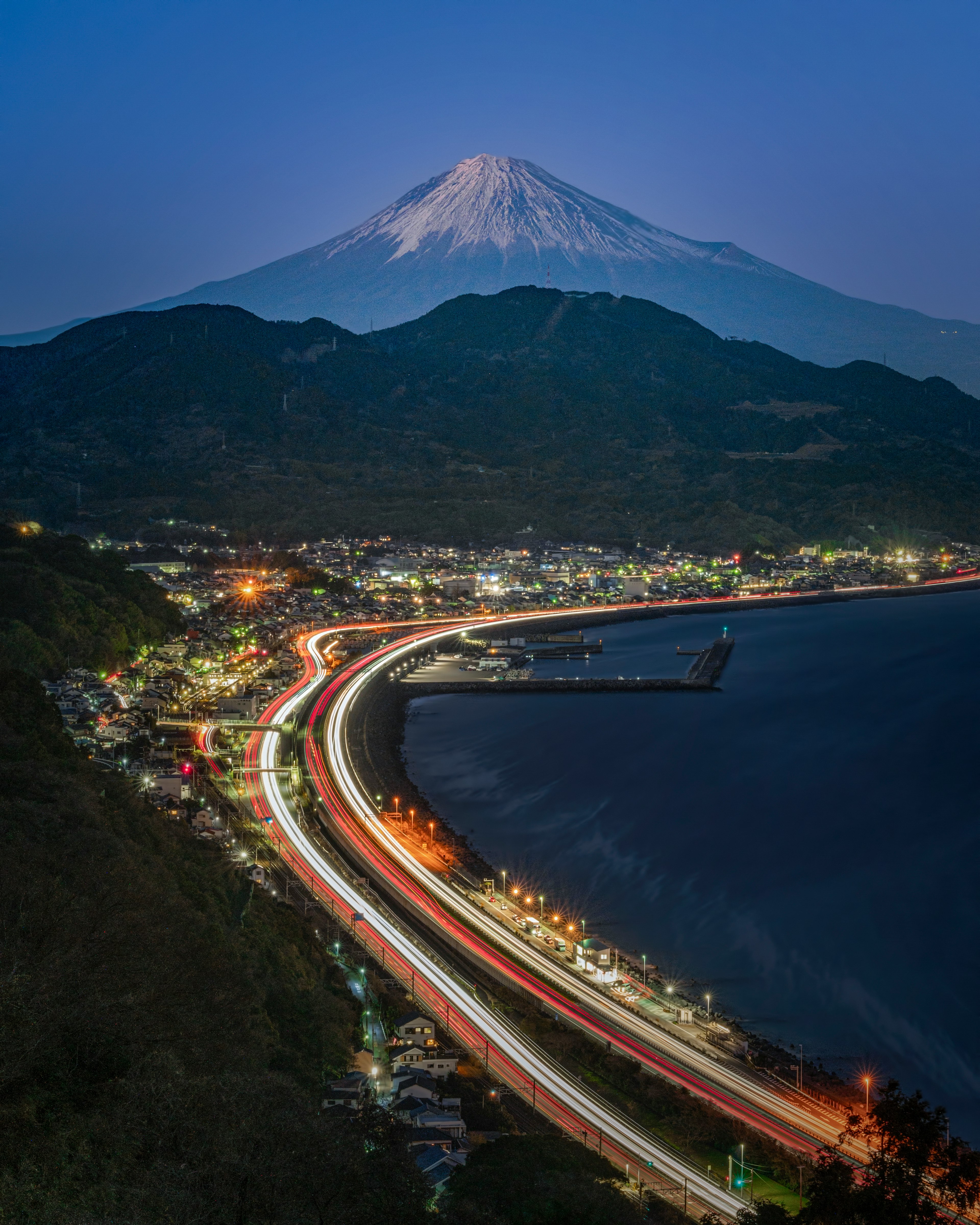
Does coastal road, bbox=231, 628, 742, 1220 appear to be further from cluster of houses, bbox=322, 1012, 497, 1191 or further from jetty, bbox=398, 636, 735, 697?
jetty, bbox=398, 636, 735, 697

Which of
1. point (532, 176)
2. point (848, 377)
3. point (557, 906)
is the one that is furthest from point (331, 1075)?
point (532, 176)

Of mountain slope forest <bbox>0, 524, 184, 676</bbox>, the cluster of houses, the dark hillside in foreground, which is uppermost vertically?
mountain slope forest <bbox>0, 524, 184, 676</bbox>

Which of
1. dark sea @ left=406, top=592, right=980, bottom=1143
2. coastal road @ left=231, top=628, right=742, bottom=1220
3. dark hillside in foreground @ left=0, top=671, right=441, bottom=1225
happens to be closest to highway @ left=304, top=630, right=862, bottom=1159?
coastal road @ left=231, top=628, right=742, bottom=1220

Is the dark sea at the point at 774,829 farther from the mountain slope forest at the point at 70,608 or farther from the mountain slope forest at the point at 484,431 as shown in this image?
the mountain slope forest at the point at 484,431

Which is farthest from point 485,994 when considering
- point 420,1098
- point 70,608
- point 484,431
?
point 484,431

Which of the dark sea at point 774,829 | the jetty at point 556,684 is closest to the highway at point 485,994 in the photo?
the dark sea at point 774,829
